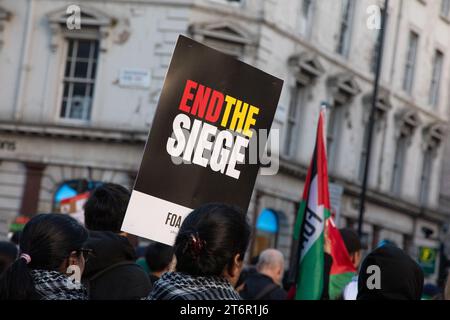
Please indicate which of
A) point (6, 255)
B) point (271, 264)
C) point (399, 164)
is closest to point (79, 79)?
point (399, 164)

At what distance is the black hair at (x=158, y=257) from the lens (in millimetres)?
7332

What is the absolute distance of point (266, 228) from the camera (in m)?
25.5

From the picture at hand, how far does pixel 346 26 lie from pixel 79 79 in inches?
222

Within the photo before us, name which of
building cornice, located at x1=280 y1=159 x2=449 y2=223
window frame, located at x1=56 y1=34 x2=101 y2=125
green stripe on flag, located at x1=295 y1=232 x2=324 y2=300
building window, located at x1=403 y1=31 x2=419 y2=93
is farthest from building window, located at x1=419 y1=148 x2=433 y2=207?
green stripe on flag, located at x1=295 y1=232 x2=324 y2=300

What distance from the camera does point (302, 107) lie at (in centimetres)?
2609

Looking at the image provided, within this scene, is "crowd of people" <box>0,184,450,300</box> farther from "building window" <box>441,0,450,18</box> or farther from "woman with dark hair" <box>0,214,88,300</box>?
"building window" <box>441,0,450,18</box>

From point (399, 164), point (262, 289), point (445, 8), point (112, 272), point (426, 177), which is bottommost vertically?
point (262, 289)

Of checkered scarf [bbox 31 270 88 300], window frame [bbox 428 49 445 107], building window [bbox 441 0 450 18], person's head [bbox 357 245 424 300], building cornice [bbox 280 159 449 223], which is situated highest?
building window [bbox 441 0 450 18]

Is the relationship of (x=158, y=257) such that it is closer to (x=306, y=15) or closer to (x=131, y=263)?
(x=131, y=263)

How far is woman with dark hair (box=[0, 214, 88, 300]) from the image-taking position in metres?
3.88

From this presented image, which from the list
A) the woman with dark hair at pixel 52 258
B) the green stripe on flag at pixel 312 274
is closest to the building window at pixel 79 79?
the green stripe on flag at pixel 312 274

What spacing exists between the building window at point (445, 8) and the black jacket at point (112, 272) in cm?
1852

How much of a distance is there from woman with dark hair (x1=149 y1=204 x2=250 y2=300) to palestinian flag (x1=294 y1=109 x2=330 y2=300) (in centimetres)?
405
